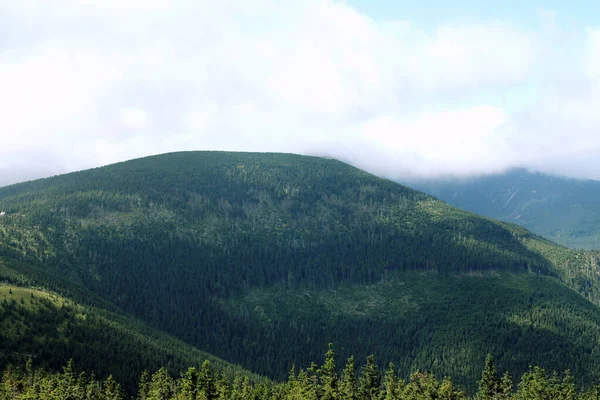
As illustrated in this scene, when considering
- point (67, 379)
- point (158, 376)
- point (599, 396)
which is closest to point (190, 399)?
point (158, 376)

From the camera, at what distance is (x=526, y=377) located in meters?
160

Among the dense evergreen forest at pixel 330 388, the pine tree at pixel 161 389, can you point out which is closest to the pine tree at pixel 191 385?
the dense evergreen forest at pixel 330 388

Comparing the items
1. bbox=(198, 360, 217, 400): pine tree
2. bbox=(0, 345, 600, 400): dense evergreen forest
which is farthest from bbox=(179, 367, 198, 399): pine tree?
bbox=(198, 360, 217, 400): pine tree

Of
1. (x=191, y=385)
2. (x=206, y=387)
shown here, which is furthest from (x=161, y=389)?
(x=191, y=385)

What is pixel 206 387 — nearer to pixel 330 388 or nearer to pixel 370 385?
pixel 330 388

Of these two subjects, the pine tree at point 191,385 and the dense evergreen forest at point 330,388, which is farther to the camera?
the pine tree at point 191,385

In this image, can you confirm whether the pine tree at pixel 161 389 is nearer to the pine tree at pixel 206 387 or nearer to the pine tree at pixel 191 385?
the pine tree at pixel 191 385

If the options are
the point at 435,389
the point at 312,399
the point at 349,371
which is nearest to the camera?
the point at 349,371

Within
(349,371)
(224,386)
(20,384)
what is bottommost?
(20,384)

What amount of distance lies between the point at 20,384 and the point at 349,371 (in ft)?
355

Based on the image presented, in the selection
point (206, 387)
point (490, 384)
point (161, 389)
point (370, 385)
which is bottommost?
point (161, 389)

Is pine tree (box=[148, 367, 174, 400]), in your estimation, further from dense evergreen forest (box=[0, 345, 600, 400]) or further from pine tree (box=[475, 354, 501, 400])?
pine tree (box=[475, 354, 501, 400])

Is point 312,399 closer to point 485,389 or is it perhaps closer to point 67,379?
point 485,389

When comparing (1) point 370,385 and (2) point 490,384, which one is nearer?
(1) point 370,385
